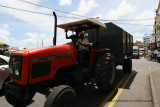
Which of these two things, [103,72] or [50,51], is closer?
[50,51]

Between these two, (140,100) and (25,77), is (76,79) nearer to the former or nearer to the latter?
(25,77)

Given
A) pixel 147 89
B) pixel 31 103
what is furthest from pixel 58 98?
pixel 147 89

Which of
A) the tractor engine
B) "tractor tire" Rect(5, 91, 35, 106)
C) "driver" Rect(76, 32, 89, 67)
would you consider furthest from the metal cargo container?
"tractor tire" Rect(5, 91, 35, 106)

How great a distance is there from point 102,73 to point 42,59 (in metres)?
1.93

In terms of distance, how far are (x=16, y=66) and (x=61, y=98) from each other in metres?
1.17

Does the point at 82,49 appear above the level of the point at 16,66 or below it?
above

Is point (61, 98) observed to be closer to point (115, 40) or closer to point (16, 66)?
point (16, 66)

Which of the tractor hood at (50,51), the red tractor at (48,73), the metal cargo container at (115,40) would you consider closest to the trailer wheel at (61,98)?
the red tractor at (48,73)

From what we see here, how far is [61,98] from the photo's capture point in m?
2.37

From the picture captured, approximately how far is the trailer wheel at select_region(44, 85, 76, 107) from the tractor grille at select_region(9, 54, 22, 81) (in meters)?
0.80


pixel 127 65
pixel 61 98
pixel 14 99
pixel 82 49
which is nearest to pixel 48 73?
pixel 61 98

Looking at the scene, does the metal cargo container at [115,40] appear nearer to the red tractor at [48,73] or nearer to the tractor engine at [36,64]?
the red tractor at [48,73]

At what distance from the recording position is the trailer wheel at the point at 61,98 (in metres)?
2.24

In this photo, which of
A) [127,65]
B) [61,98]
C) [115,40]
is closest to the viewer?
[61,98]
